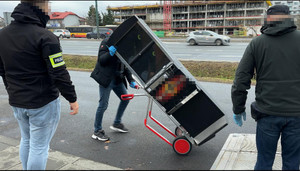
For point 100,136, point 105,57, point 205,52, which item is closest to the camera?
point 105,57

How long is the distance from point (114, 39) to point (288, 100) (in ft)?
7.11

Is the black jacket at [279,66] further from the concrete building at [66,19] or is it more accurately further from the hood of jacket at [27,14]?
the concrete building at [66,19]

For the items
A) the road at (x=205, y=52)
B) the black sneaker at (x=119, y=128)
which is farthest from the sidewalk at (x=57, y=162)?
the road at (x=205, y=52)

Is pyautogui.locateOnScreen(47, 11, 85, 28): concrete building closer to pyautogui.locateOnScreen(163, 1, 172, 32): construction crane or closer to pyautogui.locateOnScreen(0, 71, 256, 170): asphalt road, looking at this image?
pyautogui.locateOnScreen(163, 1, 172, 32): construction crane

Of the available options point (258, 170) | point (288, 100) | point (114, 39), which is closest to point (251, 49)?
point (288, 100)

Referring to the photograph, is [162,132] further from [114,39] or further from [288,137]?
[288,137]

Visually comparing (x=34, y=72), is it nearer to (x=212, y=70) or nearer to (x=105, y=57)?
(x=105, y=57)

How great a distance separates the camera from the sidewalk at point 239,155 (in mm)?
3170

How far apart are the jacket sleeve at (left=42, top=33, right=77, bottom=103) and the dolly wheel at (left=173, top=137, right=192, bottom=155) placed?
1.68 meters

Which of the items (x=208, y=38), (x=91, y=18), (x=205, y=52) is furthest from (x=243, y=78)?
(x=91, y=18)

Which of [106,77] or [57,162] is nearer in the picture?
[57,162]

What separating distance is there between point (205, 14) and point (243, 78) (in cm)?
8267

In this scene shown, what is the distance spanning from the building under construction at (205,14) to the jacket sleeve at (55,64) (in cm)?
7631

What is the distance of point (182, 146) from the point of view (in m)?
3.52
